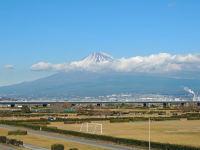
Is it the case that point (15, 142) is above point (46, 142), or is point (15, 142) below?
above

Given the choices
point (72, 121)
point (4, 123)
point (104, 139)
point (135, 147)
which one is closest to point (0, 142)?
point (104, 139)

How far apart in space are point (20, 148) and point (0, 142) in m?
7.18

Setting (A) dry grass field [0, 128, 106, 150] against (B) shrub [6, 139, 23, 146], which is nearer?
(B) shrub [6, 139, 23, 146]

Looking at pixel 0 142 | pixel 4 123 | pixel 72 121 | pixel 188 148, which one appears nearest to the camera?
pixel 188 148

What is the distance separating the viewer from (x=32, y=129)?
285ft

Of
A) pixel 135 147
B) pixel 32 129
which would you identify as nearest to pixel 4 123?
pixel 32 129

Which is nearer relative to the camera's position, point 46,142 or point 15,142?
point 15,142

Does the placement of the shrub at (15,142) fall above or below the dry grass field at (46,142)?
above

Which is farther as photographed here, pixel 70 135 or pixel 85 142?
pixel 70 135

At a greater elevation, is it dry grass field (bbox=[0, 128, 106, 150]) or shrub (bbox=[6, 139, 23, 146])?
shrub (bbox=[6, 139, 23, 146])

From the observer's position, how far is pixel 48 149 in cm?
5472

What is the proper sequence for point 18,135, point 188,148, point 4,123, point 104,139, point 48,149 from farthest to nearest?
point 4,123
point 18,135
point 104,139
point 48,149
point 188,148

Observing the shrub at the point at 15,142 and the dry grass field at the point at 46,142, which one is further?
the dry grass field at the point at 46,142

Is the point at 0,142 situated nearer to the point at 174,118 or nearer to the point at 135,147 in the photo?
the point at 135,147
